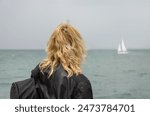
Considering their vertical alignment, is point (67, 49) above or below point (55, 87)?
above

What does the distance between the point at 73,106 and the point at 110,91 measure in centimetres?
1989

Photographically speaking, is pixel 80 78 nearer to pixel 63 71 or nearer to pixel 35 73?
pixel 63 71

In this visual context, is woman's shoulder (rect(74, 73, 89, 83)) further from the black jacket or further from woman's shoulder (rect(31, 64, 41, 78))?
woman's shoulder (rect(31, 64, 41, 78))

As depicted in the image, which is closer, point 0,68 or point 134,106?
point 134,106

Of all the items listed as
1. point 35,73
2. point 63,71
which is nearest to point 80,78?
point 63,71

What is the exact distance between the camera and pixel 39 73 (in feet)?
6.55

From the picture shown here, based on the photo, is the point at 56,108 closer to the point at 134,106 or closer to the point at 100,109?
the point at 100,109

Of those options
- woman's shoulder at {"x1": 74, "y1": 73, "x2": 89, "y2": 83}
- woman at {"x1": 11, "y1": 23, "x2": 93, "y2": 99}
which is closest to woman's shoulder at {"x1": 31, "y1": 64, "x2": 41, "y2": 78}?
woman at {"x1": 11, "y1": 23, "x2": 93, "y2": 99}

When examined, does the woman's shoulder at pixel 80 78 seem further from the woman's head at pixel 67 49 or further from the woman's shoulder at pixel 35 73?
the woman's shoulder at pixel 35 73

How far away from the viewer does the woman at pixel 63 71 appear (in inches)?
77.5

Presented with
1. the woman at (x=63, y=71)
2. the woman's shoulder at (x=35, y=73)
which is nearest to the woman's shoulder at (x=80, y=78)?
the woman at (x=63, y=71)

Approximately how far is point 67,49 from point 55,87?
0.60 feet

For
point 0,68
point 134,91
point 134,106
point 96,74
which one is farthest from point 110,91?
point 134,106

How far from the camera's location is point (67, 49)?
1.99 meters
